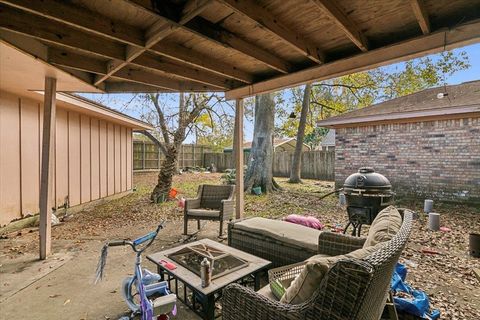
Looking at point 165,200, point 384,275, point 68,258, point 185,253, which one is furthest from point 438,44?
point 165,200

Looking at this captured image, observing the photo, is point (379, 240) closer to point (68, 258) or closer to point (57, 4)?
point (57, 4)

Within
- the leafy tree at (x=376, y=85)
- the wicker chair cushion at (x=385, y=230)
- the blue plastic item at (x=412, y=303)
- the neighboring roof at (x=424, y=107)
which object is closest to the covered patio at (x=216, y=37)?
the wicker chair cushion at (x=385, y=230)

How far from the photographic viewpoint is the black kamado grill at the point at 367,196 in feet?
10.2

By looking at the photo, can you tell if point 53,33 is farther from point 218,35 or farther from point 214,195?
point 214,195

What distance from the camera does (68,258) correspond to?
3.29m

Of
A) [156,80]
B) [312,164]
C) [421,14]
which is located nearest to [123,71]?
[156,80]

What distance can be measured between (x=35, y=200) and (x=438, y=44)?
677 cm

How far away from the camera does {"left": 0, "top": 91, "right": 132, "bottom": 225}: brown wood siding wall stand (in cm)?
438

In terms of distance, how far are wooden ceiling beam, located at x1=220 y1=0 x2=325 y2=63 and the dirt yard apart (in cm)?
257

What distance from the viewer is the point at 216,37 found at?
2.47 metres

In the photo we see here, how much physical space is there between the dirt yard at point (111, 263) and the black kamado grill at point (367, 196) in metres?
0.78

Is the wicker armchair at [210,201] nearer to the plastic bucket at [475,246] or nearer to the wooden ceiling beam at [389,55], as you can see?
the wooden ceiling beam at [389,55]

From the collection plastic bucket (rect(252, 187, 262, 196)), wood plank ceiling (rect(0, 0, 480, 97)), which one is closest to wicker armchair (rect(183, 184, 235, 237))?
wood plank ceiling (rect(0, 0, 480, 97))

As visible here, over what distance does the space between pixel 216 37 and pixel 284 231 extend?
218 cm
